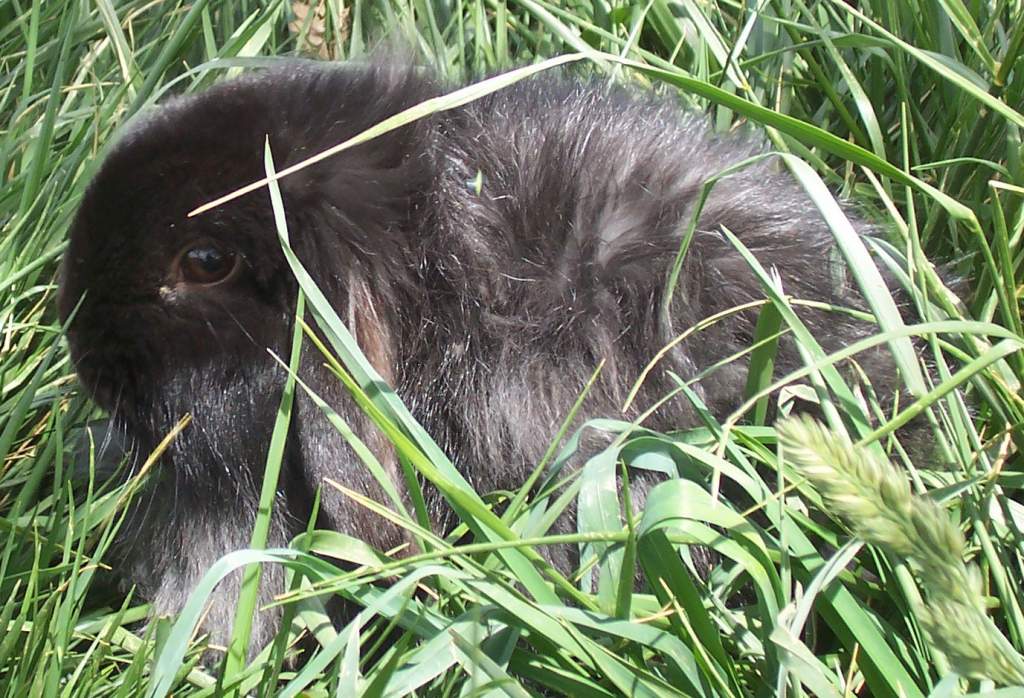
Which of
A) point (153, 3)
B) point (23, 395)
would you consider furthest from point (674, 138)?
point (153, 3)

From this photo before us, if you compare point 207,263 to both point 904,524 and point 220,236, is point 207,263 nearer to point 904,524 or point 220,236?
point 220,236

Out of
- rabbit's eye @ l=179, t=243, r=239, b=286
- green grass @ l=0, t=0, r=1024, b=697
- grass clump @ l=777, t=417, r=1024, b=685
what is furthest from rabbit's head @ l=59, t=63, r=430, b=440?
grass clump @ l=777, t=417, r=1024, b=685

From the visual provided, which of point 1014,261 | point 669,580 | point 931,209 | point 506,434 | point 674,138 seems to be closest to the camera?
point 669,580

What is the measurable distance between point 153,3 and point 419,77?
113 cm

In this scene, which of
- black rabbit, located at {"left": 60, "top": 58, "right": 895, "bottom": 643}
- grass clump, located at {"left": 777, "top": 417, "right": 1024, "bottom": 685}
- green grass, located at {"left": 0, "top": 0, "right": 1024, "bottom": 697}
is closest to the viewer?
grass clump, located at {"left": 777, "top": 417, "right": 1024, "bottom": 685}

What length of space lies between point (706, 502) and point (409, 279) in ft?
2.12

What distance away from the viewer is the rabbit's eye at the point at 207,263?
1.71m

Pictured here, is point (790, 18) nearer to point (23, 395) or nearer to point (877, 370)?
point (877, 370)

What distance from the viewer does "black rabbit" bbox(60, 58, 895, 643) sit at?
1659 mm

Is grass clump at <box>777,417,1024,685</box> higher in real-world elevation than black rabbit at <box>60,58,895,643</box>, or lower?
higher

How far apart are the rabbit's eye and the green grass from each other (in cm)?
14

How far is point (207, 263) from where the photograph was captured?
1.72m

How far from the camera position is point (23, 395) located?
1.88 metres

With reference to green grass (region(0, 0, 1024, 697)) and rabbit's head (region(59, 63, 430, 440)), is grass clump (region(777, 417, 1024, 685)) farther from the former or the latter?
rabbit's head (region(59, 63, 430, 440))
